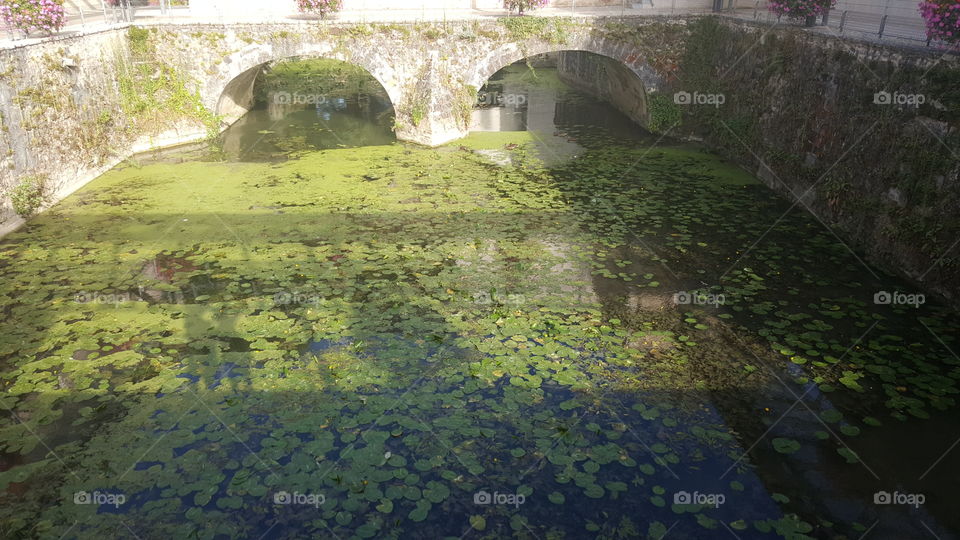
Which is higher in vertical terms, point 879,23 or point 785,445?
point 879,23

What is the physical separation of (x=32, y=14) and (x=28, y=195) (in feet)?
14.5

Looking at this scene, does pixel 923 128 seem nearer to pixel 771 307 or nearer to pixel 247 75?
pixel 771 307

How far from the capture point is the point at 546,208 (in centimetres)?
1368

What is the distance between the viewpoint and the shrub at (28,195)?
1255cm

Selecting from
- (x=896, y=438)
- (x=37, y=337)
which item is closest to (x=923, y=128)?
(x=896, y=438)

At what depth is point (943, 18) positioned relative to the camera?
32.3 feet

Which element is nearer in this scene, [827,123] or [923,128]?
[923,128]

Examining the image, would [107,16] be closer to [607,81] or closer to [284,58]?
[284,58]

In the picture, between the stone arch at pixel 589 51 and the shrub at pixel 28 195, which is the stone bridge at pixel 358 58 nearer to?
the stone arch at pixel 589 51

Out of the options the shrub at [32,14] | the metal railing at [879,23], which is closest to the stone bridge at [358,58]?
the shrub at [32,14]

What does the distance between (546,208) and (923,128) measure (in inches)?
269

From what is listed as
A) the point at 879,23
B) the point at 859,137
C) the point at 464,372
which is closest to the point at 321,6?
the point at 464,372

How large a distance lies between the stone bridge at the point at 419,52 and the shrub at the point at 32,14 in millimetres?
3470

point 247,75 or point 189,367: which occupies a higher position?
point 247,75
